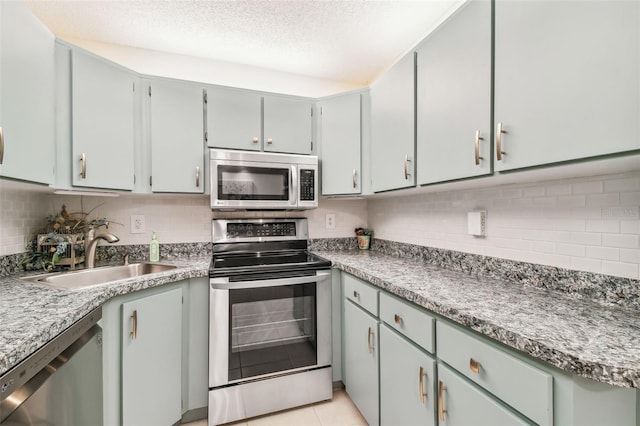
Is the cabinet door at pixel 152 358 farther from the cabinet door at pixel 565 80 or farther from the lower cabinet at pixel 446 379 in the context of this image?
the cabinet door at pixel 565 80

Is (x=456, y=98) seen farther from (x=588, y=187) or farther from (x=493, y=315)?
(x=493, y=315)

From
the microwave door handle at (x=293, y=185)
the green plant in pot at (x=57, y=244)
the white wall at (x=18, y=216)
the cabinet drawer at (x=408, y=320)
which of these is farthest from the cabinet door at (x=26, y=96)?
the cabinet drawer at (x=408, y=320)

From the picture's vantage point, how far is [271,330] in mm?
1829

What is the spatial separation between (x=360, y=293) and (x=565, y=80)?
1318mm

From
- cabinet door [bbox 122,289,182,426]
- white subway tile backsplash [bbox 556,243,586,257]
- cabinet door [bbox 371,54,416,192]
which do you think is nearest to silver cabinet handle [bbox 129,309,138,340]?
cabinet door [bbox 122,289,182,426]

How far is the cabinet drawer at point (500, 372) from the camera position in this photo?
736mm

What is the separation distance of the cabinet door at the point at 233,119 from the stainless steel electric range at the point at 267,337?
2.88 ft

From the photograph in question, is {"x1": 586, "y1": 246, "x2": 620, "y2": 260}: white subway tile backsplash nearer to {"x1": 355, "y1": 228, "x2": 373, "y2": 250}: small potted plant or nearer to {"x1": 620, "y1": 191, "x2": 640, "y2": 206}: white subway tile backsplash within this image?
{"x1": 620, "y1": 191, "x2": 640, "y2": 206}: white subway tile backsplash

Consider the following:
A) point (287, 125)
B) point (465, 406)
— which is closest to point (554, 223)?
point (465, 406)

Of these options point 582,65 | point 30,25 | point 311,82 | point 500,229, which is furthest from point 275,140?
point 582,65

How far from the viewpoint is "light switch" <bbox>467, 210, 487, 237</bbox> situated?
5.07ft

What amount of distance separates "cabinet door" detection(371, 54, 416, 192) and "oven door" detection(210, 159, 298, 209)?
0.63 m

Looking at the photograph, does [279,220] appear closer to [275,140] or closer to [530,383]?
[275,140]

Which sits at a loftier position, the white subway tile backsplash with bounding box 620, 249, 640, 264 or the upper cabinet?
the upper cabinet
